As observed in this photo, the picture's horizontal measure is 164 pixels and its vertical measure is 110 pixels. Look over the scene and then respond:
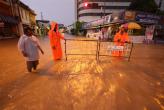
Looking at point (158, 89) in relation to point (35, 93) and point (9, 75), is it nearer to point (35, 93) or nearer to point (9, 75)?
point (35, 93)

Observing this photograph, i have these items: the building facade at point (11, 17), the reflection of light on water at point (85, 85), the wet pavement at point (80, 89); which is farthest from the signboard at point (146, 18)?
the building facade at point (11, 17)

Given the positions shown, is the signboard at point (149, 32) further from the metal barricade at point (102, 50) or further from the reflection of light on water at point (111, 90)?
the reflection of light on water at point (111, 90)

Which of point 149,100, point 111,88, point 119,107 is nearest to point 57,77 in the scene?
point 111,88

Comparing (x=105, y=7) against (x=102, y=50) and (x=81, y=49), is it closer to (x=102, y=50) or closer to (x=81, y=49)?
(x=81, y=49)

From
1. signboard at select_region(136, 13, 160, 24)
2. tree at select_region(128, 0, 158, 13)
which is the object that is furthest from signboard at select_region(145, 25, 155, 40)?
tree at select_region(128, 0, 158, 13)

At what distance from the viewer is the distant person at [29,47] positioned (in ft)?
15.0

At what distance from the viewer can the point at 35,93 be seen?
11.6 feet

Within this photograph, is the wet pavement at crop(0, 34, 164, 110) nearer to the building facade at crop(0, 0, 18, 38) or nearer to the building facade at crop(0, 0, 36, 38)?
the building facade at crop(0, 0, 18, 38)

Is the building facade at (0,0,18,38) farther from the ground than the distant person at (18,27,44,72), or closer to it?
farther from the ground

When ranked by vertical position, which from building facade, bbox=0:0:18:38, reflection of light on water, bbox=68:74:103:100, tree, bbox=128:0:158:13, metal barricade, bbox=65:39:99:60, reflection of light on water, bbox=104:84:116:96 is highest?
tree, bbox=128:0:158:13

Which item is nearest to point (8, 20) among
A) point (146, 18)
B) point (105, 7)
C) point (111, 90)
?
point (146, 18)

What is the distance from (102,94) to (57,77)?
1762 mm

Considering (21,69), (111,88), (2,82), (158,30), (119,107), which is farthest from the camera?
(158,30)

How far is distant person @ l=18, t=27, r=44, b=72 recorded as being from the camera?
4578 millimetres
